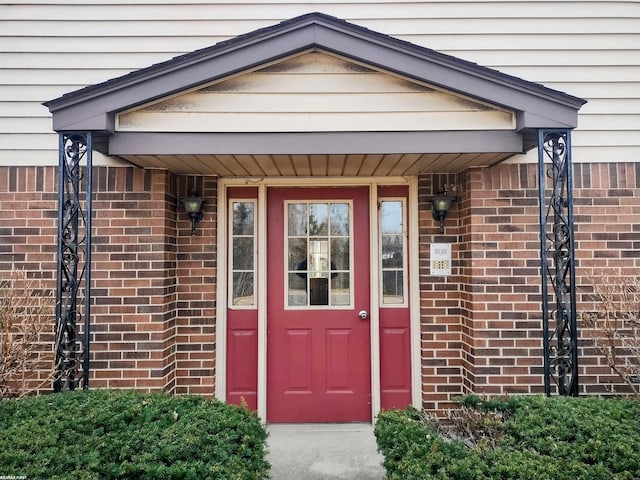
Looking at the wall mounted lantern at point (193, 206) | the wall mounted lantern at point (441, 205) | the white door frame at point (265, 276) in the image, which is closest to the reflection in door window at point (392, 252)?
the white door frame at point (265, 276)

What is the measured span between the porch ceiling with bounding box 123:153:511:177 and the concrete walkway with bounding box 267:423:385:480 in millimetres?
2360

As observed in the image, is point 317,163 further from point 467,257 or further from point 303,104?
point 467,257

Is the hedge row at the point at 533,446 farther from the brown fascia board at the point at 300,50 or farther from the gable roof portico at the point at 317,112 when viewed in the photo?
the brown fascia board at the point at 300,50

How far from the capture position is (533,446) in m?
2.21

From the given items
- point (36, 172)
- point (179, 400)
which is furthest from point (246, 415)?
point (36, 172)

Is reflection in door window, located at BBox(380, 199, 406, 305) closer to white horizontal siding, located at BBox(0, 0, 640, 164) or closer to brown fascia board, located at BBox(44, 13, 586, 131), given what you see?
brown fascia board, located at BBox(44, 13, 586, 131)

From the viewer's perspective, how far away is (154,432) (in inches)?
88.2

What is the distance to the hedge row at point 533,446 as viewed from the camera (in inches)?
77.8

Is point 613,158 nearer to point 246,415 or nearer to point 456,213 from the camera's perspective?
point 456,213

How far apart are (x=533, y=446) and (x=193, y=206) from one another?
3.18 metres

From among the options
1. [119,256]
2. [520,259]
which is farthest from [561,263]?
[119,256]

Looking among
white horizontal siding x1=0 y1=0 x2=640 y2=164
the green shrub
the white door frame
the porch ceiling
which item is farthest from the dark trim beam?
the green shrub

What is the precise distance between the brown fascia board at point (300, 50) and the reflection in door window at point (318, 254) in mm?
1547

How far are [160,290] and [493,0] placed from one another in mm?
4146
